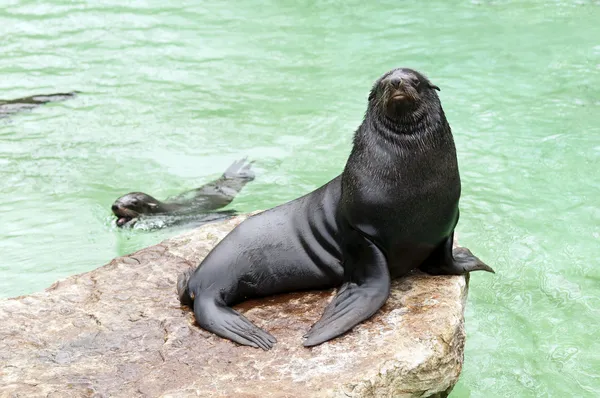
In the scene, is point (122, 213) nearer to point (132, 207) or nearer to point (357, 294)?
point (132, 207)

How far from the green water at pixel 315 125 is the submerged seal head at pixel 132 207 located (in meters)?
0.16

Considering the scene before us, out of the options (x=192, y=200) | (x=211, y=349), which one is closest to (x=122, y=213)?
(x=192, y=200)

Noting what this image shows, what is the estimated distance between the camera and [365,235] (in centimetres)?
435

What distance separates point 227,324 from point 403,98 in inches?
57.6

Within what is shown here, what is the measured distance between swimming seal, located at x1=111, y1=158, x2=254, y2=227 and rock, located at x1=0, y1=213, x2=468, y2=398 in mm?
2722

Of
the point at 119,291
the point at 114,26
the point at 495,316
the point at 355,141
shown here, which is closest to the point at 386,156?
the point at 355,141

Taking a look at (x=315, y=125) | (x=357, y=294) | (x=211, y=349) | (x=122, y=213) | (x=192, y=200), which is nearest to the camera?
(x=211, y=349)

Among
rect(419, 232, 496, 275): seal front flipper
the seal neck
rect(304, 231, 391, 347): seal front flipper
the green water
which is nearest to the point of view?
rect(304, 231, 391, 347): seal front flipper

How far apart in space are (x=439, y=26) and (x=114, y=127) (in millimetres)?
5440

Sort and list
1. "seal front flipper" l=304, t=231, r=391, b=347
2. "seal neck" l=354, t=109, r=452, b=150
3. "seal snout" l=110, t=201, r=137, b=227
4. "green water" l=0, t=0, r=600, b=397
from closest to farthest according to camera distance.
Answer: "seal front flipper" l=304, t=231, r=391, b=347 < "seal neck" l=354, t=109, r=452, b=150 < "green water" l=0, t=0, r=600, b=397 < "seal snout" l=110, t=201, r=137, b=227

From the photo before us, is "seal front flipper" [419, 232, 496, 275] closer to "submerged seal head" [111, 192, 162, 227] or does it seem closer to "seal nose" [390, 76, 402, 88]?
"seal nose" [390, 76, 402, 88]

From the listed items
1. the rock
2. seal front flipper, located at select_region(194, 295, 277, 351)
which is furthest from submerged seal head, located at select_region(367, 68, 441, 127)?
seal front flipper, located at select_region(194, 295, 277, 351)

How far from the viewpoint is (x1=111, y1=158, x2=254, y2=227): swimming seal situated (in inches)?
300

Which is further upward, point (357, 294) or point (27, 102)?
point (357, 294)
